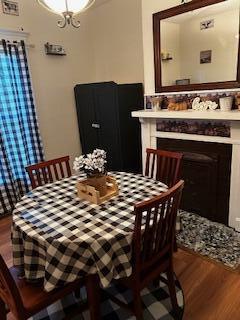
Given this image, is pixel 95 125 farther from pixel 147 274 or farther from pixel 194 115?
pixel 147 274

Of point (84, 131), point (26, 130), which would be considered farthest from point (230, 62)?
point (26, 130)

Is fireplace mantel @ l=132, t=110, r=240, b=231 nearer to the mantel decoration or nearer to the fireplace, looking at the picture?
the fireplace

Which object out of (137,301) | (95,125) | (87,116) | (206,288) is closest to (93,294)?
(137,301)

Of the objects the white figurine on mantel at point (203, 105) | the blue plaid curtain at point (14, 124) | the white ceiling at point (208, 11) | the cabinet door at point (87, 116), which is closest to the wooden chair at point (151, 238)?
the white figurine on mantel at point (203, 105)

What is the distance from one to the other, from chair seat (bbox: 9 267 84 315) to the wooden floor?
61 cm

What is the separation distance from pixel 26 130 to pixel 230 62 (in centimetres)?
249

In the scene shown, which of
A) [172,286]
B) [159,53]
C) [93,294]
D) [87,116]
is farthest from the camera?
[87,116]

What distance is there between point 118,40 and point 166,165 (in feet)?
7.75

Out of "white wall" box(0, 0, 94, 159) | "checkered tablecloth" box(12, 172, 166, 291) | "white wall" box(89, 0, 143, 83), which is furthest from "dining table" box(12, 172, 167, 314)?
"white wall" box(89, 0, 143, 83)

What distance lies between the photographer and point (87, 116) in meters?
3.65

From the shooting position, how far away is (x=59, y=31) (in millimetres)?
3459

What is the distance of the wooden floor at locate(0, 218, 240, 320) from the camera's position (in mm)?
1614

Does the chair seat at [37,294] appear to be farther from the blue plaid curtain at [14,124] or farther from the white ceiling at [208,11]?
the white ceiling at [208,11]

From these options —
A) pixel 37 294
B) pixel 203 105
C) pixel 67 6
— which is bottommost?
pixel 37 294
